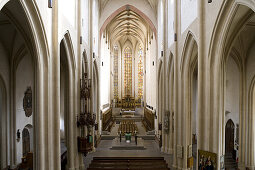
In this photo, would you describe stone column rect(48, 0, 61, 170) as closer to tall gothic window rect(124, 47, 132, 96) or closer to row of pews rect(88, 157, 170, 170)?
row of pews rect(88, 157, 170, 170)

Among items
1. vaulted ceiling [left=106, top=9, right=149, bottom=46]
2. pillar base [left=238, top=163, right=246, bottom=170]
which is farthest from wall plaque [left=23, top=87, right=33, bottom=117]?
vaulted ceiling [left=106, top=9, right=149, bottom=46]

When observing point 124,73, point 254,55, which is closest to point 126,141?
point 254,55

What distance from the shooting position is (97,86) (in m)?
19.4

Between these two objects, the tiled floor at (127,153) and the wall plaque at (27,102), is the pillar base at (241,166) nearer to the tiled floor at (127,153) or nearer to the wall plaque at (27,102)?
the tiled floor at (127,153)

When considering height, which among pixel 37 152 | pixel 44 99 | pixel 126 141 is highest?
pixel 44 99

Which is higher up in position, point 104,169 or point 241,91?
point 241,91

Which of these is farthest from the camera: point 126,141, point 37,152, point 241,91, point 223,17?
point 126,141

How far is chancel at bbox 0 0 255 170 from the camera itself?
Answer: 22.4 ft

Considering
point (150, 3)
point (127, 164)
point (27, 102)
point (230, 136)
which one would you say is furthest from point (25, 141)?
point (150, 3)

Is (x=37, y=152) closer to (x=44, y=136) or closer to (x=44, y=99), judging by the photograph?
(x=44, y=136)

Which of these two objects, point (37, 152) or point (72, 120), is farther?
point (72, 120)

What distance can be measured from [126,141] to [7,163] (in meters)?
9.10

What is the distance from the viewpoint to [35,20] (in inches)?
256

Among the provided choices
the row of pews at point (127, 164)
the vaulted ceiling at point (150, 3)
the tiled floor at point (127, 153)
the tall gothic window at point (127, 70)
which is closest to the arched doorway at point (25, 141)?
the tiled floor at point (127, 153)
